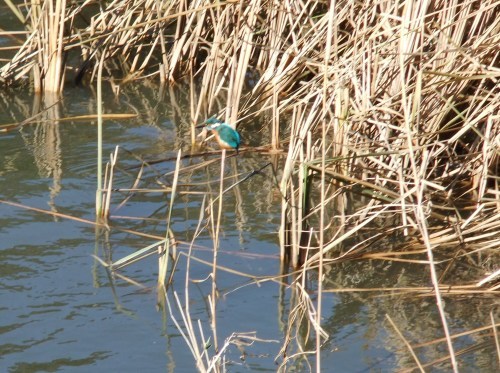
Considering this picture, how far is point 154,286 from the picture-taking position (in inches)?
154

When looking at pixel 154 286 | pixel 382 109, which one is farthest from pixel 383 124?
pixel 154 286

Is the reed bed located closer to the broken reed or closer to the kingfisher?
the broken reed

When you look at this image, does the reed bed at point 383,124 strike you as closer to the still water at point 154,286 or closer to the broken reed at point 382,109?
the broken reed at point 382,109

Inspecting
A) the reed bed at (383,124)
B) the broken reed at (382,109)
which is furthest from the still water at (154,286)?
the broken reed at (382,109)

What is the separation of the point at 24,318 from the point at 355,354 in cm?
137

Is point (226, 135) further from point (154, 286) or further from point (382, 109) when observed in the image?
point (154, 286)

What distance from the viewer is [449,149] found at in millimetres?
4738

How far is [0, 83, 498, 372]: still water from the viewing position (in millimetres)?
3381

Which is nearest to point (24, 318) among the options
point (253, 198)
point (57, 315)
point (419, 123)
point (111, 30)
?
point (57, 315)

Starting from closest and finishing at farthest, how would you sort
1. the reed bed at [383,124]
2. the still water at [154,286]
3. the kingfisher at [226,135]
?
the still water at [154,286], the reed bed at [383,124], the kingfisher at [226,135]

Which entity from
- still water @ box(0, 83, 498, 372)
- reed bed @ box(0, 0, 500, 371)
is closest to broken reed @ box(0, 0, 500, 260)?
reed bed @ box(0, 0, 500, 371)

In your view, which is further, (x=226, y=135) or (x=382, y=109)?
(x=226, y=135)

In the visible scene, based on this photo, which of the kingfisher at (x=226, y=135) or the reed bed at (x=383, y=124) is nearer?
the reed bed at (x=383, y=124)

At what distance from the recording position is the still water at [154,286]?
3381 mm
